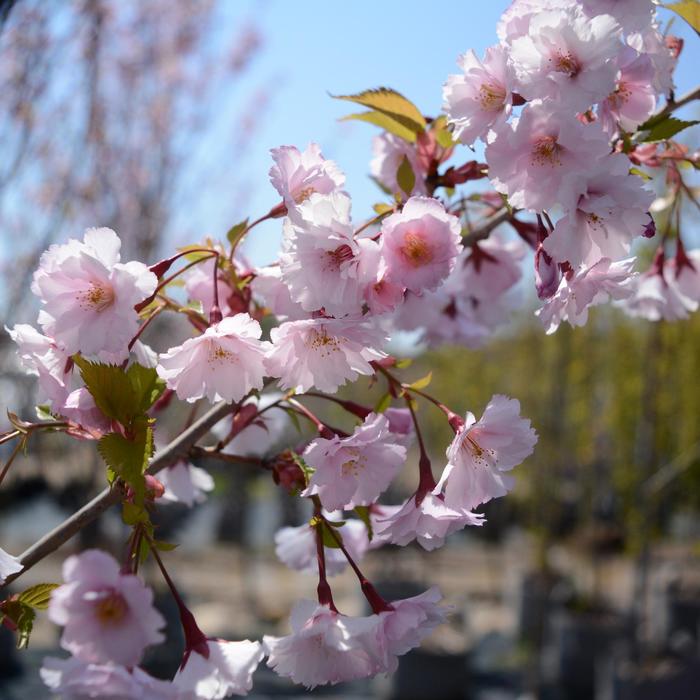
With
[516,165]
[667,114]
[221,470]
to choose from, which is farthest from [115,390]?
[221,470]

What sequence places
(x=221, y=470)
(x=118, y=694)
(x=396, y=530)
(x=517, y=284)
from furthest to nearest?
(x=221, y=470)
(x=517, y=284)
(x=396, y=530)
(x=118, y=694)

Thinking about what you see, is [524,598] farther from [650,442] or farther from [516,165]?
[516,165]

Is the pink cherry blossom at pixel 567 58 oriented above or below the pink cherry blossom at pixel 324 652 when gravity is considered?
above

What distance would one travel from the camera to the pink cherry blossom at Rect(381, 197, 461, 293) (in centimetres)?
79

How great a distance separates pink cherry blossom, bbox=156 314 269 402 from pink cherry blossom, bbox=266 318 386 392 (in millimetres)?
19

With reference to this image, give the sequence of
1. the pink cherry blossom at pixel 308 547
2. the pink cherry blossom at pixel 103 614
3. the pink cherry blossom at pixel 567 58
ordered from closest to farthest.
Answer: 1. the pink cherry blossom at pixel 103 614
2. the pink cherry blossom at pixel 567 58
3. the pink cherry blossom at pixel 308 547

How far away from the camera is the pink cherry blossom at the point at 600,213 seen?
75 centimetres

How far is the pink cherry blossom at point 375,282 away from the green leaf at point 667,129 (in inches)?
13.5

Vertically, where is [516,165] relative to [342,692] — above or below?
above

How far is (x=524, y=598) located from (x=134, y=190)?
15.5ft

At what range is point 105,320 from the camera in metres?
0.78

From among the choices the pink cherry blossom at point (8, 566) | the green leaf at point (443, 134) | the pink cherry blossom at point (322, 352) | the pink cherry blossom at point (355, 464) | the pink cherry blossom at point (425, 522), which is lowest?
the pink cherry blossom at point (8, 566)

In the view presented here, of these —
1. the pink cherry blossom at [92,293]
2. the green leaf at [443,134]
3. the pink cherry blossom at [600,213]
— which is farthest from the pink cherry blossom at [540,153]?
the pink cherry blossom at [92,293]

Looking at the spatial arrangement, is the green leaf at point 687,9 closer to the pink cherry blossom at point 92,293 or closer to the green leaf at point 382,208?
the green leaf at point 382,208
